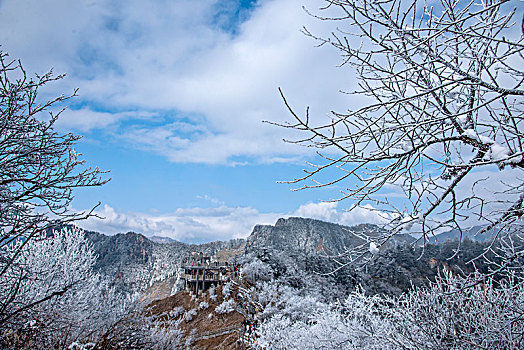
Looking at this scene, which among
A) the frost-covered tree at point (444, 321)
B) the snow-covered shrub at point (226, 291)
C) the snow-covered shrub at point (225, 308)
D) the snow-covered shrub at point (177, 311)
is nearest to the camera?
the frost-covered tree at point (444, 321)

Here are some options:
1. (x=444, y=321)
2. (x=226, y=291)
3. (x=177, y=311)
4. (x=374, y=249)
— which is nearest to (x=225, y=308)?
(x=226, y=291)

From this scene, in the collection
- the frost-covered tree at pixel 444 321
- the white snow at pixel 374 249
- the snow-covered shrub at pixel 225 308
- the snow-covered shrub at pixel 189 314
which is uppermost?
the white snow at pixel 374 249

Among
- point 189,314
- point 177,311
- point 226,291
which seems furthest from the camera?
point 226,291

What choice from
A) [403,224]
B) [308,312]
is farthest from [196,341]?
[403,224]

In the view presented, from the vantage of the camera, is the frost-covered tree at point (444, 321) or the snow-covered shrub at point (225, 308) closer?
the frost-covered tree at point (444, 321)

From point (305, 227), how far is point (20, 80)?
401 feet

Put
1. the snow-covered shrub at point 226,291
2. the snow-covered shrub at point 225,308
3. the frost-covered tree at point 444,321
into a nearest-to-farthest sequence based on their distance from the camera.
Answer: the frost-covered tree at point 444,321 < the snow-covered shrub at point 225,308 < the snow-covered shrub at point 226,291

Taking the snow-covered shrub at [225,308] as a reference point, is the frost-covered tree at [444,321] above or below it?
above

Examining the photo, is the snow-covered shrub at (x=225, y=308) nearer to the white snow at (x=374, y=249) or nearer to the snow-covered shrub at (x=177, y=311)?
the snow-covered shrub at (x=177, y=311)

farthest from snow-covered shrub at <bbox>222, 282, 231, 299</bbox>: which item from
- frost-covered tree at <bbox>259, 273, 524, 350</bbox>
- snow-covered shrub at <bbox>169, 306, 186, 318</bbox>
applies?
frost-covered tree at <bbox>259, 273, 524, 350</bbox>

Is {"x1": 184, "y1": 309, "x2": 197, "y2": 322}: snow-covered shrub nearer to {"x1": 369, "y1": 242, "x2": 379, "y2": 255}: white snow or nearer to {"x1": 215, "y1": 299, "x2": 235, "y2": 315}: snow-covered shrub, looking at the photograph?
{"x1": 215, "y1": 299, "x2": 235, "y2": 315}: snow-covered shrub

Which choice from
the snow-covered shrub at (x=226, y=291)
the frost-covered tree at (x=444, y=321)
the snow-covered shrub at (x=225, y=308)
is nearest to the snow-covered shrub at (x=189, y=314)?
the snow-covered shrub at (x=225, y=308)

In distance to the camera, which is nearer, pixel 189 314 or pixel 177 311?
pixel 189 314

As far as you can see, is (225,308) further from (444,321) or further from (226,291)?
(444,321)
